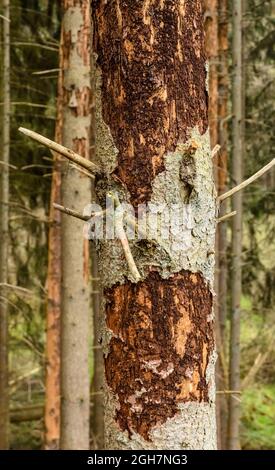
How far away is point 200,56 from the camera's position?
192 cm

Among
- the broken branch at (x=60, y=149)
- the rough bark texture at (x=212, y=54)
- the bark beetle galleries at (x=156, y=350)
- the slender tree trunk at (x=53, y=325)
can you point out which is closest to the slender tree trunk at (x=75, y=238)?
the slender tree trunk at (x=53, y=325)

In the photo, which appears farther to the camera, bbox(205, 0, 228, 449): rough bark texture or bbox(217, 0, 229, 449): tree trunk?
bbox(217, 0, 229, 449): tree trunk

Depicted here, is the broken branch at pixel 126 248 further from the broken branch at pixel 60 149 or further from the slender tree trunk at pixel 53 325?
the slender tree trunk at pixel 53 325

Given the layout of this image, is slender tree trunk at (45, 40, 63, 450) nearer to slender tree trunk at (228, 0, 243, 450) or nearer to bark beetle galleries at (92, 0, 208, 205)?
slender tree trunk at (228, 0, 243, 450)

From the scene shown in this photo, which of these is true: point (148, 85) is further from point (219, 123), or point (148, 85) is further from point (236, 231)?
point (219, 123)

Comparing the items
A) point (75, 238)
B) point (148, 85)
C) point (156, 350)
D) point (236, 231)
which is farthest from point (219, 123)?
point (156, 350)

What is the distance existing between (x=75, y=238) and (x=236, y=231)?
2.22 meters

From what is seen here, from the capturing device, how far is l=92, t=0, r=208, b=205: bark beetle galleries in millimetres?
1840

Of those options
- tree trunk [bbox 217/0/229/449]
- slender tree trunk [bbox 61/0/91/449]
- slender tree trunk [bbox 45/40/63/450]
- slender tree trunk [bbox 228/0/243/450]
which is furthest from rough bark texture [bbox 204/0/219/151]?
slender tree trunk [bbox 61/0/91/449]

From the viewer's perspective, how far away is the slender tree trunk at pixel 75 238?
5953 mm

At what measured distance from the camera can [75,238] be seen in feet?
20.1

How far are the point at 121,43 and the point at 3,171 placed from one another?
243 inches

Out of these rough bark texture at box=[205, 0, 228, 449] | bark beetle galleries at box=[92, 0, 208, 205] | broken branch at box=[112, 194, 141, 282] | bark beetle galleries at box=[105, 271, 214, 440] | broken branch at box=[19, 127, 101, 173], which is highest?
rough bark texture at box=[205, 0, 228, 449]

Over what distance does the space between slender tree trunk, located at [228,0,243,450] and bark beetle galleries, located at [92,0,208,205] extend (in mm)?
5593
